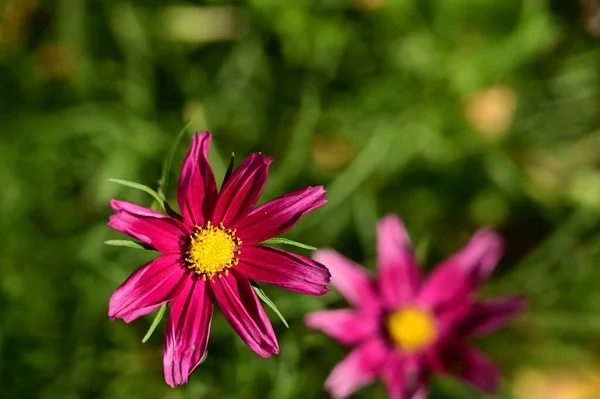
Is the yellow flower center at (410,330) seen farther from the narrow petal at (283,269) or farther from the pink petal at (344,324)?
the narrow petal at (283,269)

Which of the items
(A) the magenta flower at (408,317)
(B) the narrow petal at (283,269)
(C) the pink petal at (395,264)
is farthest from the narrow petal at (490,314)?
(B) the narrow petal at (283,269)

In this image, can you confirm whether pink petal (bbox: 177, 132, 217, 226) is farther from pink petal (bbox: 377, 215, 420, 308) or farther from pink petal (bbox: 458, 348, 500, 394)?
pink petal (bbox: 458, 348, 500, 394)

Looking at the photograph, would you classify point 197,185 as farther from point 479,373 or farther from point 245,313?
point 479,373

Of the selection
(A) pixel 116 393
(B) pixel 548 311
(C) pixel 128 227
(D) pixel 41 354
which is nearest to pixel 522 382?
(B) pixel 548 311

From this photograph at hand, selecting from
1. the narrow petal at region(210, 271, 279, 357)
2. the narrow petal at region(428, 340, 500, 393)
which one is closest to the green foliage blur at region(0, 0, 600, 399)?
the narrow petal at region(428, 340, 500, 393)

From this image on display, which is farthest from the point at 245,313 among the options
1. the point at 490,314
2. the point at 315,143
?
the point at 315,143

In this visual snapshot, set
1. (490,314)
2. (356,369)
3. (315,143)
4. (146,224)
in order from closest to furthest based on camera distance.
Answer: (146,224) < (356,369) < (490,314) < (315,143)
